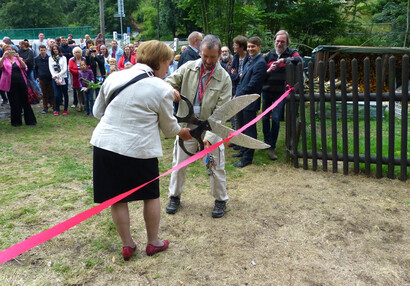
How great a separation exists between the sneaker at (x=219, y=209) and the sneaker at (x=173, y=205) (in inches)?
16.3

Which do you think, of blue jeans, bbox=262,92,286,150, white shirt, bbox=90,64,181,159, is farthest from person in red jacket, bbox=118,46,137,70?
white shirt, bbox=90,64,181,159

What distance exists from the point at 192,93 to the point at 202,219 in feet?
4.38

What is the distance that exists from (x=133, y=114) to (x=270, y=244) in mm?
1746

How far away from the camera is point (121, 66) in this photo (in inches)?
395

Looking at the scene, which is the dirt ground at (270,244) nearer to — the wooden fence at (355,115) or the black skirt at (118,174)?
the wooden fence at (355,115)

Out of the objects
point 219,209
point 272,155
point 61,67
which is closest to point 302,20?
point 61,67

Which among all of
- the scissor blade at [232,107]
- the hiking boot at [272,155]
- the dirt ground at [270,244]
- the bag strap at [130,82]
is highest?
the bag strap at [130,82]

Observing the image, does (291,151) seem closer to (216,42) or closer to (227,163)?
(227,163)

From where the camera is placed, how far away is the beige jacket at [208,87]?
3629 millimetres

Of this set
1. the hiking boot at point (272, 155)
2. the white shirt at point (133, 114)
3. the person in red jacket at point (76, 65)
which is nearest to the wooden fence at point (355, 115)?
the hiking boot at point (272, 155)

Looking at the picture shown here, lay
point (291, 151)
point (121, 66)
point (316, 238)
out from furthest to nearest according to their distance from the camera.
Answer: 1. point (121, 66)
2. point (291, 151)
3. point (316, 238)


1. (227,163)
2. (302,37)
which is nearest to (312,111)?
(227,163)

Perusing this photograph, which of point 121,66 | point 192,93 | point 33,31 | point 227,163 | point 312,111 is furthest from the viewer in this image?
point 33,31

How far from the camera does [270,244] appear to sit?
3.25 meters
